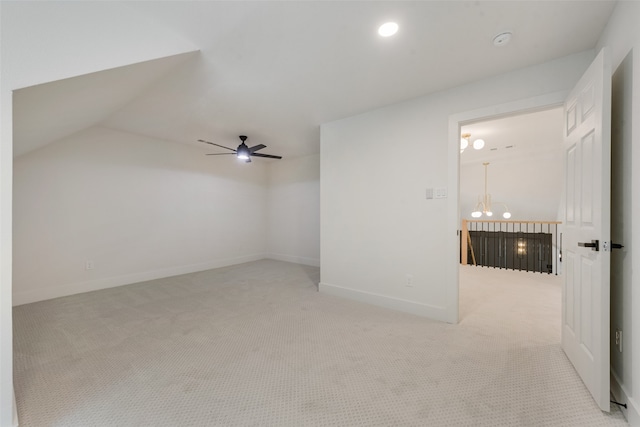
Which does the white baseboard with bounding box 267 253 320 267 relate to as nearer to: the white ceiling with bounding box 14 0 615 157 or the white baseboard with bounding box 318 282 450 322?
the white baseboard with bounding box 318 282 450 322

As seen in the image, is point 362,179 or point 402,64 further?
point 362,179

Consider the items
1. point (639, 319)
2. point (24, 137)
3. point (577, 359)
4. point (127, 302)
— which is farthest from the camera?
point (127, 302)

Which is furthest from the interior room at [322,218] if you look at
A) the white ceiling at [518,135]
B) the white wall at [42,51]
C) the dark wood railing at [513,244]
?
the dark wood railing at [513,244]

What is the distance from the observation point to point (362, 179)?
3545 mm

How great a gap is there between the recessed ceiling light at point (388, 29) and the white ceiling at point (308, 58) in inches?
1.8

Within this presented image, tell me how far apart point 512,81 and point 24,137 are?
487 centimetres

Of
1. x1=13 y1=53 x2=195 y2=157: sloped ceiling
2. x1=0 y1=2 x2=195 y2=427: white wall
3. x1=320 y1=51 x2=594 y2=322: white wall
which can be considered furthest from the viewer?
x1=320 y1=51 x2=594 y2=322: white wall

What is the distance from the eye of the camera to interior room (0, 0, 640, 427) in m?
1.55

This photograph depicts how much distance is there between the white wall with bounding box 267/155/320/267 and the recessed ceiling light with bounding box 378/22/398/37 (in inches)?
155

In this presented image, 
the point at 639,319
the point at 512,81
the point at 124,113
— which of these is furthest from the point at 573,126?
the point at 124,113

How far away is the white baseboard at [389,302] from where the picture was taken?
115 inches

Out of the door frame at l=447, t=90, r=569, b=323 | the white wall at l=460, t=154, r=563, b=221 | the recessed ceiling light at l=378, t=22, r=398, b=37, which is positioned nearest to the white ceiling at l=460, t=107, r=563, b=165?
the white wall at l=460, t=154, r=563, b=221

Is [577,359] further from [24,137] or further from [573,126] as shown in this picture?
[24,137]

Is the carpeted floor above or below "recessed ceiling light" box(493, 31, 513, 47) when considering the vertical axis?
below
